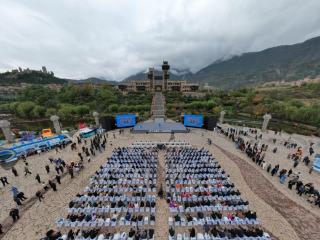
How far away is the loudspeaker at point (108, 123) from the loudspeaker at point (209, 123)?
20.8m

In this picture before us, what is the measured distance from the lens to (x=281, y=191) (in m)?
15.2

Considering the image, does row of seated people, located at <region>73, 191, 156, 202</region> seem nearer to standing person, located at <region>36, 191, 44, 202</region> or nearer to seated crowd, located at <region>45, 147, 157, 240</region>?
seated crowd, located at <region>45, 147, 157, 240</region>

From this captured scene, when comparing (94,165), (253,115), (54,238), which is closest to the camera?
(54,238)

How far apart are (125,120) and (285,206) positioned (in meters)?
29.8

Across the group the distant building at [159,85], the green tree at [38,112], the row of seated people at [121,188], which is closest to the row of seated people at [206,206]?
the row of seated people at [121,188]

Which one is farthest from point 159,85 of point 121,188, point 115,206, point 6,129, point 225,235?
point 225,235

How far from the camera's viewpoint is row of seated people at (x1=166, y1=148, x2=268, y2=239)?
10984 millimetres

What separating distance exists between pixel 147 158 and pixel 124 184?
221 inches

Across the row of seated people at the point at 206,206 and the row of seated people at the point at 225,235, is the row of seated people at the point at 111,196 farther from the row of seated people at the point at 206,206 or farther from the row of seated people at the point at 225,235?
the row of seated people at the point at 225,235

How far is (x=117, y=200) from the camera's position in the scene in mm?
13117

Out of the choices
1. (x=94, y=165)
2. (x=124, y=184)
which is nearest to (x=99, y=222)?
(x=124, y=184)

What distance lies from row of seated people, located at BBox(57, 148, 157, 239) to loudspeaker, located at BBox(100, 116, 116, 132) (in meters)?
16.2

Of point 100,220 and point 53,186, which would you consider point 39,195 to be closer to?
point 53,186

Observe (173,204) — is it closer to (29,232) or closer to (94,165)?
(29,232)
